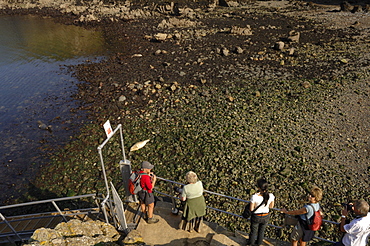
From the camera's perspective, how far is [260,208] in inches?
270

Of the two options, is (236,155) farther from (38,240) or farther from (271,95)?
(38,240)

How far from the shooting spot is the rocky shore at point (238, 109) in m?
13.8

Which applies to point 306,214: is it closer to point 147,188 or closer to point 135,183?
point 147,188

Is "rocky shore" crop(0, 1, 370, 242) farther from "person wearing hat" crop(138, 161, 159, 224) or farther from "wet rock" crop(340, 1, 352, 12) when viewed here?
"wet rock" crop(340, 1, 352, 12)

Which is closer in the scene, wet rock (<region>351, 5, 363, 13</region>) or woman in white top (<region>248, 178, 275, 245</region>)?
woman in white top (<region>248, 178, 275, 245</region>)

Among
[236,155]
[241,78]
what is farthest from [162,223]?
[241,78]

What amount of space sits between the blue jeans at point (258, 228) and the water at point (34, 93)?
12.6 metres

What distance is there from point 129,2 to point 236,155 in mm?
52048

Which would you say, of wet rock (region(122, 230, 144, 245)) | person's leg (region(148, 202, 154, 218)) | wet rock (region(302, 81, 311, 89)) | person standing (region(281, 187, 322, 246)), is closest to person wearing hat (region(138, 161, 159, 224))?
person's leg (region(148, 202, 154, 218))

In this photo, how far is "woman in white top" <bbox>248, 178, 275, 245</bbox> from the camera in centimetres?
666

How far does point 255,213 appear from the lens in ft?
23.0

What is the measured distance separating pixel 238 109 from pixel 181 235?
12.8m

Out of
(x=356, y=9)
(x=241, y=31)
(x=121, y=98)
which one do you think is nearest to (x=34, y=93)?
(x=121, y=98)

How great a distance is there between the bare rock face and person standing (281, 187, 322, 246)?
483 cm
